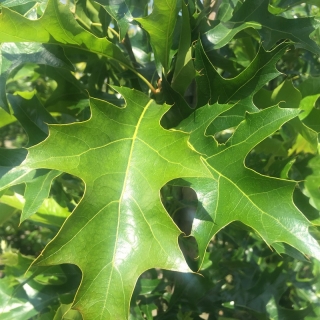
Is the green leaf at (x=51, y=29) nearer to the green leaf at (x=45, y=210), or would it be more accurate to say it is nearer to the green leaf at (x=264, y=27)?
the green leaf at (x=264, y=27)

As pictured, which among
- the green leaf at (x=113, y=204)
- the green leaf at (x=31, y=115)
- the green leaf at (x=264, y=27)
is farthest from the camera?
the green leaf at (x=31, y=115)

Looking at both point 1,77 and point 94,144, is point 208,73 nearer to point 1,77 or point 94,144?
point 94,144

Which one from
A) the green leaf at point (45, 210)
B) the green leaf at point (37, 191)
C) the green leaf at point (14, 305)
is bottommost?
the green leaf at point (14, 305)

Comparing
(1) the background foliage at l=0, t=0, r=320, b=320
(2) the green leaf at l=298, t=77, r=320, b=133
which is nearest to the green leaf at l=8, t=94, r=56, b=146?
(1) the background foliage at l=0, t=0, r=320, b=320

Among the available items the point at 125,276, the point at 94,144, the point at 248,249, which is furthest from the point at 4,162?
the point at 248,249

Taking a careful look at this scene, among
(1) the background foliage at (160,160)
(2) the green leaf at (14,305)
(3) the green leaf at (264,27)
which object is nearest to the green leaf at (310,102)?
(1) the background foliage at (160,160)

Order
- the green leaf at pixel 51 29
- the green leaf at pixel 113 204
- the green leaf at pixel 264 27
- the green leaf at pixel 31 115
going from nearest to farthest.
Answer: the green leaf at pixel 113 204, the green leaf at pixel 51 29, the green leaf at pixel 264 27, the green leaf at pixel 31 115
